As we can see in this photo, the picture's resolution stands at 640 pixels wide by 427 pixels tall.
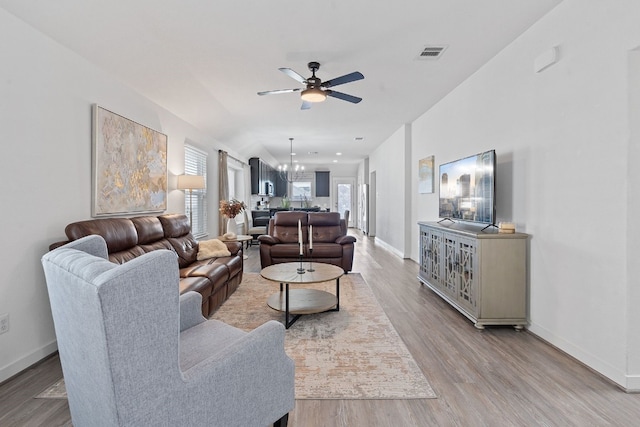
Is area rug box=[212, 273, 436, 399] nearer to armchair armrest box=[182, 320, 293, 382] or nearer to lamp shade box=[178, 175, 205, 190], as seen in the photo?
armchair armrest box=[182, 320, 293, 382]

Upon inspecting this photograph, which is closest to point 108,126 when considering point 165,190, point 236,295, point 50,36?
point 50,36

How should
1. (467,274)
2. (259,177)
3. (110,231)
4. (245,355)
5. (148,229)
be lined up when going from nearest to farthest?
(245,355)
(110,231)
(467,274)
(148,229)
(259,177)

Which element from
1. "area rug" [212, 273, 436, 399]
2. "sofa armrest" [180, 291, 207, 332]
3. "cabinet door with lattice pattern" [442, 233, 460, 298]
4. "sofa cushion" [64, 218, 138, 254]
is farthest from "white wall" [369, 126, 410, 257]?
"sofa armrest" [180, 291, 207, 332]

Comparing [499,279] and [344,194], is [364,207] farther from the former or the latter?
[499,279]

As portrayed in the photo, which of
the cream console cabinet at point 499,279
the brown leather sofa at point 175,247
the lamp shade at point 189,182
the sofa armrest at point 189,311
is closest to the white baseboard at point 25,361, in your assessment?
the brown leather sofa at point 175,247

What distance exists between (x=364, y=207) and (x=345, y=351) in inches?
359

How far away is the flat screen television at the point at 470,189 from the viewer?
3.15 m

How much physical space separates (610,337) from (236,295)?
3.54m

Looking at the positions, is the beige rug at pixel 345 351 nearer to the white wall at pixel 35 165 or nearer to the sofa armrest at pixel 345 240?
the white wall at pixel 35 165

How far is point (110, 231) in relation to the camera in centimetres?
295

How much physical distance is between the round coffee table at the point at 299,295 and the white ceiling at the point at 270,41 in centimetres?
225

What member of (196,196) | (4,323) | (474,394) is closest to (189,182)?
(196,196)

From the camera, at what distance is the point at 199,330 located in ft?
6.02

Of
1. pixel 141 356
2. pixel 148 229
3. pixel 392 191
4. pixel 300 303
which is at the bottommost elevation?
pixel 300 303
